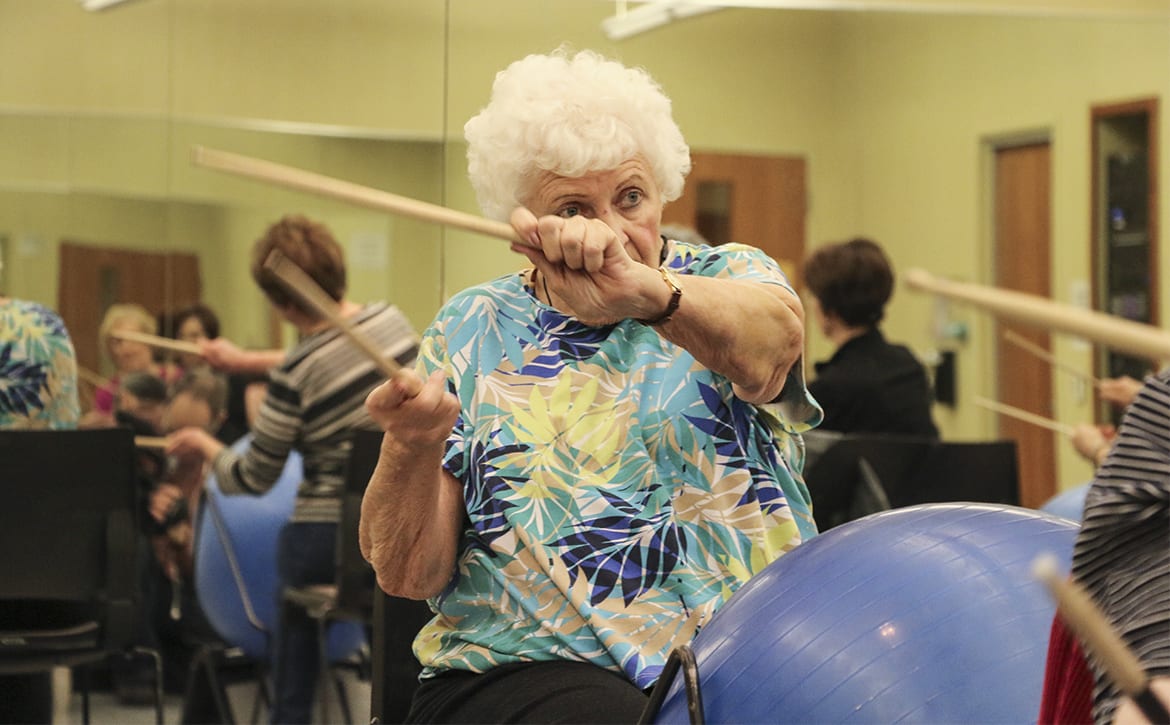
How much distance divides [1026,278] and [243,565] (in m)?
3.04

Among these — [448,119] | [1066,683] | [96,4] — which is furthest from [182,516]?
[1066,683]

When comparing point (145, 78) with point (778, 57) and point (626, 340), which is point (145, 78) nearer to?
point (778, 57)

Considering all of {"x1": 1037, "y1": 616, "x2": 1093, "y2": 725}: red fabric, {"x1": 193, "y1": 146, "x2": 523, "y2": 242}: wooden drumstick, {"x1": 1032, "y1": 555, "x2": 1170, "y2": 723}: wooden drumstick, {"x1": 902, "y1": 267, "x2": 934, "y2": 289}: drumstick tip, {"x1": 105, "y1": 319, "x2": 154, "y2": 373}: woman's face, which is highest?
{"x1": 193, "y1": 146, "x2": 523, "y2": 242}: wooden drumstick

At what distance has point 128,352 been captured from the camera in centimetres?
421

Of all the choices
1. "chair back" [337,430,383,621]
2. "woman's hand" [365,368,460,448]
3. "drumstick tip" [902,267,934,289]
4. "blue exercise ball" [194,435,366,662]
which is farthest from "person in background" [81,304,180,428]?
"drumstick tip" [902,267,934,289]

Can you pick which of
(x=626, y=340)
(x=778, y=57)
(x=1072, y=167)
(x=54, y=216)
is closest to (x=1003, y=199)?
(x=1072, y=167)

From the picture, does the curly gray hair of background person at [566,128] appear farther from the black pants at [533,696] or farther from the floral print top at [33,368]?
the floral print top at [33,368]

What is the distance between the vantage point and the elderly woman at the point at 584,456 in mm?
1581

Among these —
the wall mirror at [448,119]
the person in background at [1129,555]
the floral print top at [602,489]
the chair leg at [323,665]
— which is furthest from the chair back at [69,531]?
the person in background at [1129,555]

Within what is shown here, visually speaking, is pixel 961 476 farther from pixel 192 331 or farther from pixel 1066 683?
pixel 1066 683

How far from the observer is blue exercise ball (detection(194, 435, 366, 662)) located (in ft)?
13.9

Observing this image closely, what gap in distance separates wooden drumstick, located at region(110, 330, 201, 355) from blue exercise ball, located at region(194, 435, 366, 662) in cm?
33

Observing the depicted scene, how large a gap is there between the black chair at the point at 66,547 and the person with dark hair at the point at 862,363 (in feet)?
5.58

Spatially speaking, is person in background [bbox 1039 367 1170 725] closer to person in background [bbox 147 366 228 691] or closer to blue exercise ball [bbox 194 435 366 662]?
blue exercise ball [bbox 194 435 366 662]
